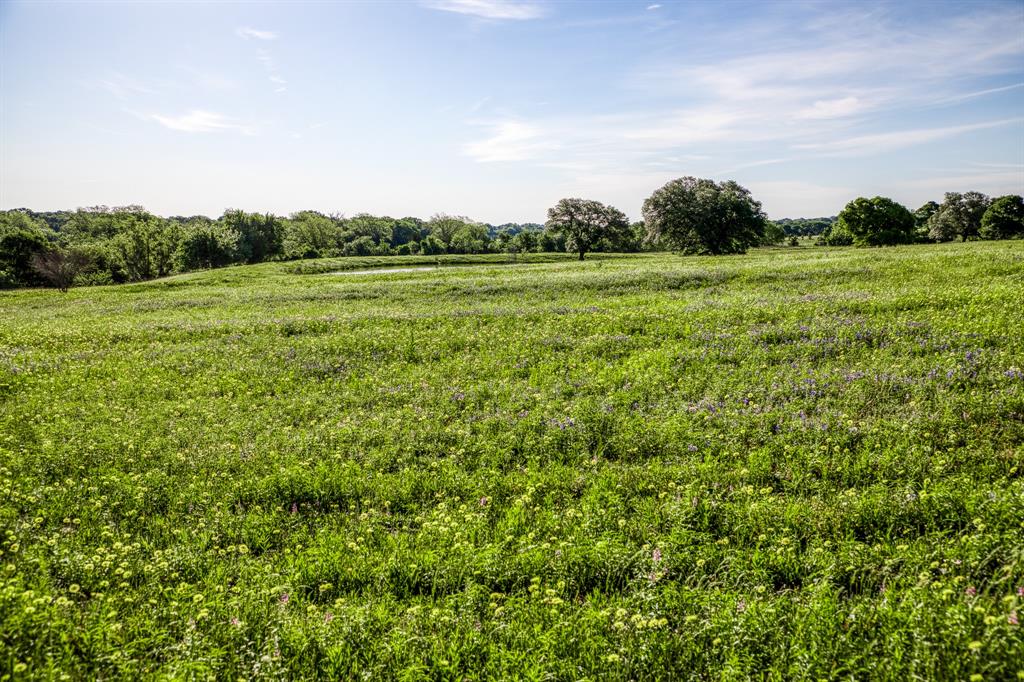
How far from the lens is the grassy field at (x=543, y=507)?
502 cm

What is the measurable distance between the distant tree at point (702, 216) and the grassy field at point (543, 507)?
54.3 m

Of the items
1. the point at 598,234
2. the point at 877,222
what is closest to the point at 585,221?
the point at 598,234

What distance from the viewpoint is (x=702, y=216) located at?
6962cm

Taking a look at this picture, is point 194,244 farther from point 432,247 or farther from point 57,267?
point 432,247

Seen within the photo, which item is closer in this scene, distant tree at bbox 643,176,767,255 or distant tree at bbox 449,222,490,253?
distant tree at bbox 643,176,767,255

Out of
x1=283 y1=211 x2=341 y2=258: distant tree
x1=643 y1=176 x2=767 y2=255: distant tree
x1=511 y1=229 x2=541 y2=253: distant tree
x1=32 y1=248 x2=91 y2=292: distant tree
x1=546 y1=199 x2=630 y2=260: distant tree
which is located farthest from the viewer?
x1=283 y1=211 x2=341 y2=258: distant tree

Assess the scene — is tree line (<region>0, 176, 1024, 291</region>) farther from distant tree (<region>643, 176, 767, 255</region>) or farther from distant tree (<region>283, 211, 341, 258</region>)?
distant tree (<region>283, 211, 341, 258</region>)

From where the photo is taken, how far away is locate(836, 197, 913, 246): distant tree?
85250 mm

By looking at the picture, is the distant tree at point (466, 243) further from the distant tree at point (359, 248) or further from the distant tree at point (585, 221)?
the distant tree at point (585, 221)

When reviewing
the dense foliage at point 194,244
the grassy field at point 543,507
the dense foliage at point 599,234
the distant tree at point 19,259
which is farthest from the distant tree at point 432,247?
the grassy field at point 543,507

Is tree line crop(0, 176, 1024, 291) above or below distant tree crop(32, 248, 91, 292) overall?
above

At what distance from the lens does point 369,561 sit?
6.91 meters

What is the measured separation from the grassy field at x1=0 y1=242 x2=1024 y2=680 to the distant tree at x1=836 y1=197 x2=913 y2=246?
8143 cm

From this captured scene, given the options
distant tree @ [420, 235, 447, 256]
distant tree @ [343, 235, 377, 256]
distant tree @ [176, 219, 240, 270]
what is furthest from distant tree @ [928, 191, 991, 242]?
distant tree @ [176, 219, 240, 270]
